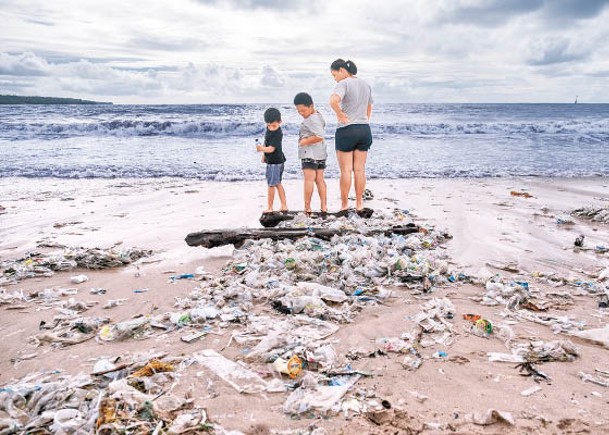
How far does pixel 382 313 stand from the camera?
154 inches

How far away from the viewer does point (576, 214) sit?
790 cm

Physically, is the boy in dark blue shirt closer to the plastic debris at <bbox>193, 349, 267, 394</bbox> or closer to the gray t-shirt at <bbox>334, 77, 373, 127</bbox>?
the gray t-shirt at <bbox>334, 77, 373, 127</bbox>

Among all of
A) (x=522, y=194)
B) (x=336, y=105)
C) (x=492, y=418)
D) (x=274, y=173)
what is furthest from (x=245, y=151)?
(x=492, y=418)

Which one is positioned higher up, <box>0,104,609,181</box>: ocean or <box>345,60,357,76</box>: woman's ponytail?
<box>345,60,357,76</box>: woman's ponytail

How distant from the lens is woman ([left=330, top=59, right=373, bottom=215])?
6523 mm

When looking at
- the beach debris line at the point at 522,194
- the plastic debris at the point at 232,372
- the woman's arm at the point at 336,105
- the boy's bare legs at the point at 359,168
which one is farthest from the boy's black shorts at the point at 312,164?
the beach debris line at the point at 522,194

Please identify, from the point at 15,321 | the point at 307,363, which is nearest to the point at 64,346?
the point at 15,321

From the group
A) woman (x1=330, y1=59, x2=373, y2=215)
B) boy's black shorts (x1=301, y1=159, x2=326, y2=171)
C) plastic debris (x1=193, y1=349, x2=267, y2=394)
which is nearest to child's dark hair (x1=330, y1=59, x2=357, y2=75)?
woman (x1=330, y1=59, x2=373, y2=215)

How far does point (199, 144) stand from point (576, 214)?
55.1ft

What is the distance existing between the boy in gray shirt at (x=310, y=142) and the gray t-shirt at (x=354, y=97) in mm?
408

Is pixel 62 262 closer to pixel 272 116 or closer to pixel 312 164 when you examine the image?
pixel 272 116

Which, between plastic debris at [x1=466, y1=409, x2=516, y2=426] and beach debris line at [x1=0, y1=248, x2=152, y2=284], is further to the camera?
beach debris line at [x1=0, y1=248, x2=152, y2=284]

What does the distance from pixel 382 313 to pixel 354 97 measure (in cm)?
373

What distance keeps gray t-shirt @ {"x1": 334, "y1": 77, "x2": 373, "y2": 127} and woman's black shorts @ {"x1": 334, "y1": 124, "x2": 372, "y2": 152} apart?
0.25 ft
